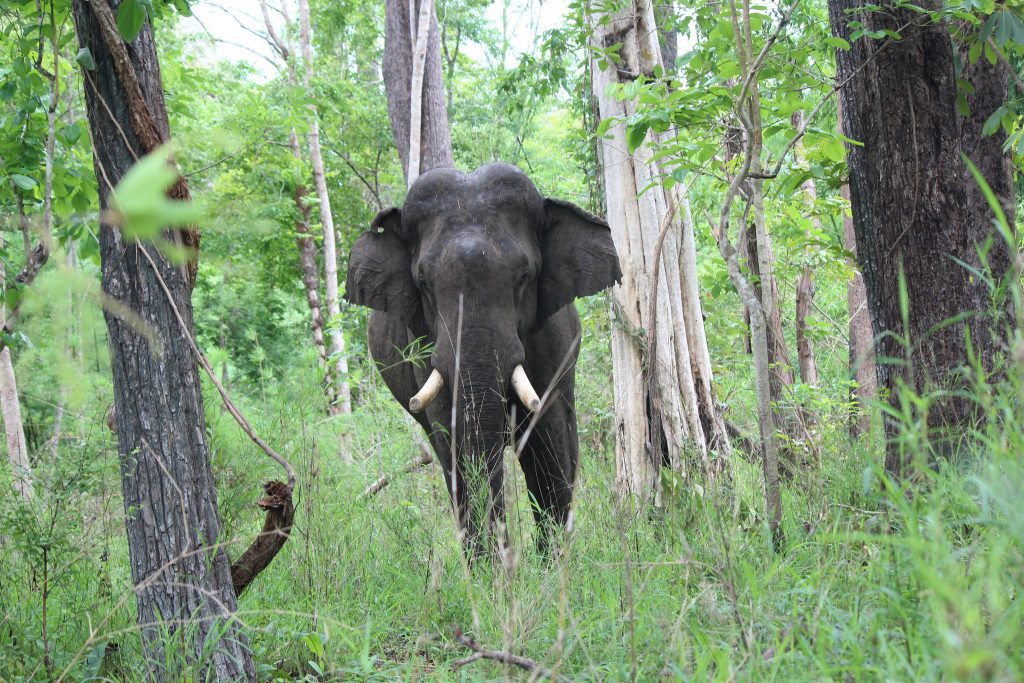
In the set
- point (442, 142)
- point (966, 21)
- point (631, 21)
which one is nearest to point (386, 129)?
point (442, 142)

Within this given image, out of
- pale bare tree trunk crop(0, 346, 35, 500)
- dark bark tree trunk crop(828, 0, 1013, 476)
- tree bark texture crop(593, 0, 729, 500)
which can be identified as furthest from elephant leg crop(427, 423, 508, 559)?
pale bare tree trunk crop(0, 346, 35, 500)

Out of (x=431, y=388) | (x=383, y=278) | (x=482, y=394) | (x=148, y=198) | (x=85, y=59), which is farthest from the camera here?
(x=383, y=278)

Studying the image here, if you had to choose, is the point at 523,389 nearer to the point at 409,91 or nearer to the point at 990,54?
the point at 990,54

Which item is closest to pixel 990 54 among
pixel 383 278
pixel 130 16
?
pixel 130 16

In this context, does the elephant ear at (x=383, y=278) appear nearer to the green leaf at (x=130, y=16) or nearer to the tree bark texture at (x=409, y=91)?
the green leaf at (x=130, y=16)

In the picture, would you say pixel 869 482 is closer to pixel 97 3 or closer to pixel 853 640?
pixel 853 640

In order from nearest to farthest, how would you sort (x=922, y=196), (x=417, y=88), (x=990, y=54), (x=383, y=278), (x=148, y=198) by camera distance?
(x=148, y=198), (x=990, y=54), (x=922, y=196), (x=383, y=278), (x=417, y=88)

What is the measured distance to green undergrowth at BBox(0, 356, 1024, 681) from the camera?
7.34 ft

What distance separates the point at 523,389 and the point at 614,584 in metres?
1.91

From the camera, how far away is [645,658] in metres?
2.89

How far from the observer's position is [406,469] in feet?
19.6

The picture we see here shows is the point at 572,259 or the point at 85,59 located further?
the point at 572,259

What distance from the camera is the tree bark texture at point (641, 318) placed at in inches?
283

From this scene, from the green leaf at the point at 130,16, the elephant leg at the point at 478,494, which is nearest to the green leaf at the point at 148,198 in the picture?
the green leaf at the point at 130,16
